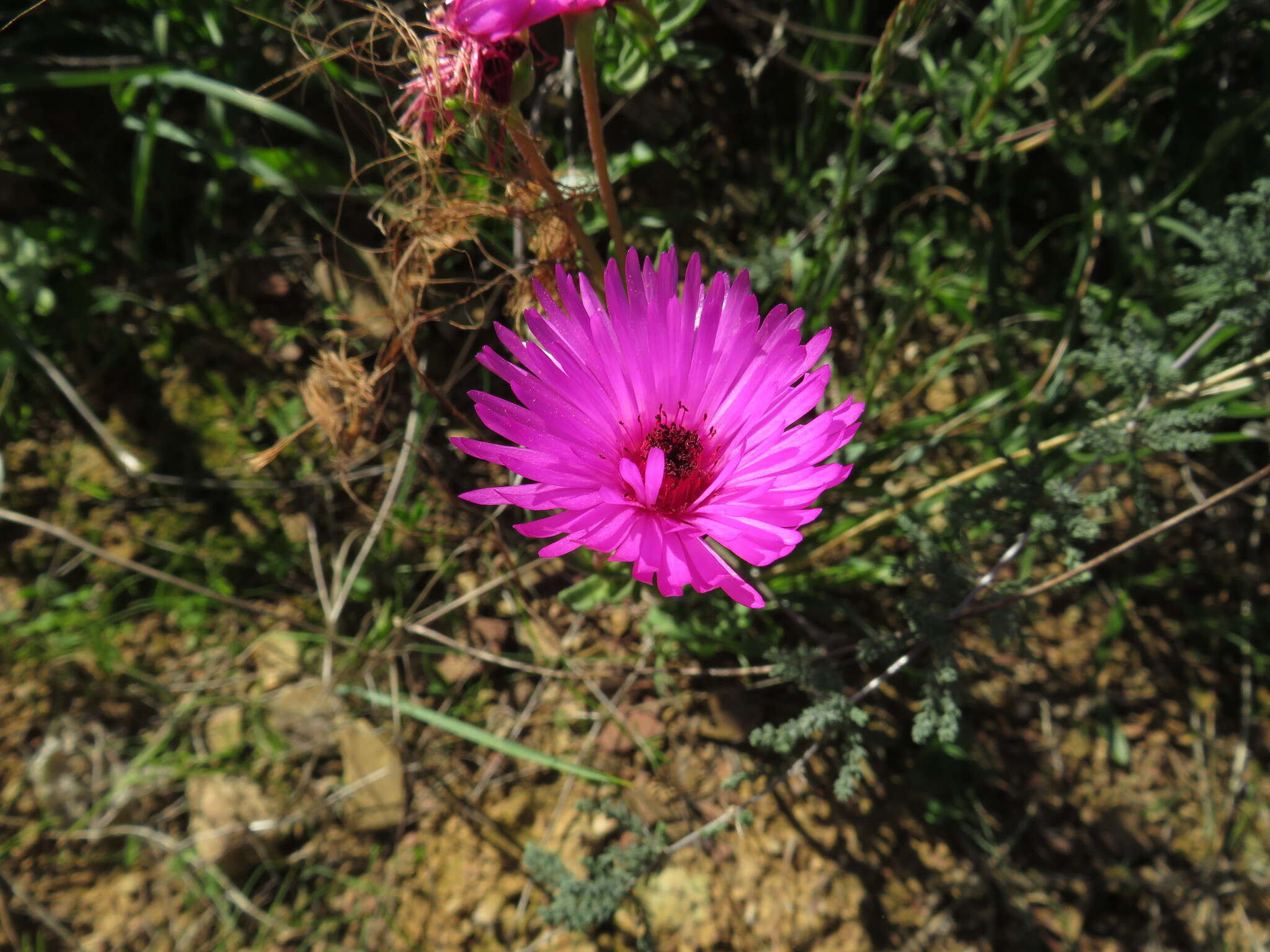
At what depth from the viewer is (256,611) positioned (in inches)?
87.0

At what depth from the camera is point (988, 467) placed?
Answer: 184 cm

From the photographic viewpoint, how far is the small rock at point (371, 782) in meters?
2.05

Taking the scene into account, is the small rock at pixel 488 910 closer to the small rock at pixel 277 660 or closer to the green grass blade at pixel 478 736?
the green grass blade at pixel 478 736

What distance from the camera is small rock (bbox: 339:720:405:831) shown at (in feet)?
6.73

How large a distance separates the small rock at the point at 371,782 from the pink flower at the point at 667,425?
1.09 meters

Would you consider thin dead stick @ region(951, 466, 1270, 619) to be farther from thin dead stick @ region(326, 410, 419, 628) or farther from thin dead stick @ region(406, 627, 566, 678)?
thin dead stick @ region(326, 410, 419, 628)

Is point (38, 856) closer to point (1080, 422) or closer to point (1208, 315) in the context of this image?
point (1080, 422)

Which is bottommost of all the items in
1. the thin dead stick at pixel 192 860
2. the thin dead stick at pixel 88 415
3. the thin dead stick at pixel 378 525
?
the thin dead stick at pixel 192 860

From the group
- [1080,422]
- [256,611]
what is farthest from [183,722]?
[1080,422]

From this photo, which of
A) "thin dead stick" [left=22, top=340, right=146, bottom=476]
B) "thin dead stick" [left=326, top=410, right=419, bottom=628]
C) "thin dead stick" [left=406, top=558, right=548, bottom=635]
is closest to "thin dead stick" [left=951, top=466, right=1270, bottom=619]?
"thin dead stick" [left=406, top=558, right=548, bottom=635]

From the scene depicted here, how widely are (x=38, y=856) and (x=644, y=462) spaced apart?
1950 mm

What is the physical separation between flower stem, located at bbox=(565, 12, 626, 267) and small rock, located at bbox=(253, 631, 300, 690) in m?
1.49

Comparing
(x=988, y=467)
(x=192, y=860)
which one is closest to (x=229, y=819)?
(x=192, y=860)

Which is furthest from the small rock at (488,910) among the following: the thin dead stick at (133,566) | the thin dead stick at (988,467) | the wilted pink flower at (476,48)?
the wilted pink flower at (476,48)
